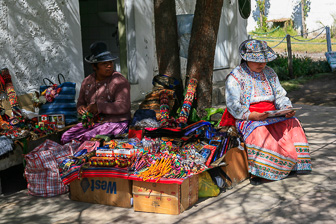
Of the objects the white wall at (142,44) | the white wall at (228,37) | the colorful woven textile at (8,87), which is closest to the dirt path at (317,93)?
the white wall at (228,37)

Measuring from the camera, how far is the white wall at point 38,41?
6348 millimetres

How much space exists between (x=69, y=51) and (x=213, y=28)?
8.01 ft

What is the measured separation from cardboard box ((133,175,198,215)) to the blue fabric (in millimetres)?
1981

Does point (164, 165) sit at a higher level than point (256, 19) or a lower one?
lower

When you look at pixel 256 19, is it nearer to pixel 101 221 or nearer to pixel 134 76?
pixel 134 76

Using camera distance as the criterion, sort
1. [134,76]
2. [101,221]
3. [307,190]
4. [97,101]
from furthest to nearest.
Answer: [134,76] < [97,101] < [307,190] < [101,221]

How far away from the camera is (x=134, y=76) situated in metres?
8.72

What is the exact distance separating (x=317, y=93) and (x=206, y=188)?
719cm

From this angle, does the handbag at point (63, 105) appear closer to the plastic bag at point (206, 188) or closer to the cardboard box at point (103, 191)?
the cardboard box at point (103, 191)

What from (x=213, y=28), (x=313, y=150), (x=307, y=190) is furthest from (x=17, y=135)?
(x=313, y=150)

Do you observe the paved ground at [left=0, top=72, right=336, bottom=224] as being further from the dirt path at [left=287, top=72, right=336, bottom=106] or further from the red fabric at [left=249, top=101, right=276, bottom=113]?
the dirt path at [left=287, top=72, right=336, bottom=106]

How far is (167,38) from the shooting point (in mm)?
6449

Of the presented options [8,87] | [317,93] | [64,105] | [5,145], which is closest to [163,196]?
[5,145]

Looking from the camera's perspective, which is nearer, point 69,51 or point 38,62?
point 38,62
